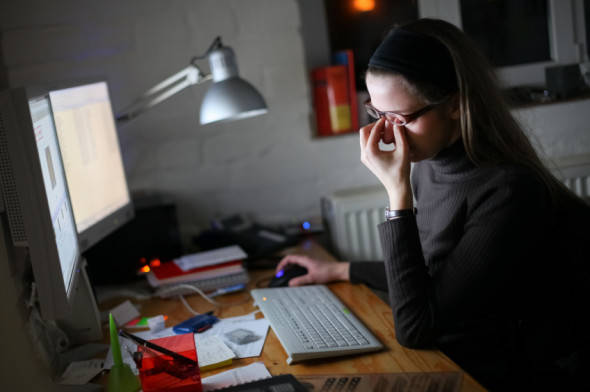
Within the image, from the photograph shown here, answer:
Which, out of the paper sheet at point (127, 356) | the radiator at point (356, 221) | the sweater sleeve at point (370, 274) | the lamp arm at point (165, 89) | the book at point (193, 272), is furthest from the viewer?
the radiator at point (356, 221)

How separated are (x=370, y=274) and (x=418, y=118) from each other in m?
0.46

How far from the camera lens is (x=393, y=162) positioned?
124 cm

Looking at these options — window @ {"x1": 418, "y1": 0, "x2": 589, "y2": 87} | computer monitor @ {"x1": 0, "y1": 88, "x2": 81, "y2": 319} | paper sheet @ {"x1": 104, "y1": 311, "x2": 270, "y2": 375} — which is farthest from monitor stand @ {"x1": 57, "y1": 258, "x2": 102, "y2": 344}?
window @ {"x1": 418, "y1": 0, "x2": 589, "y2": 87}

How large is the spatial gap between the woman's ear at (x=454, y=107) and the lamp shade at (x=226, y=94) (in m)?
0.67

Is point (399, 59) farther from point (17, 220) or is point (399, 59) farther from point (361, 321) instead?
point (17, 220)

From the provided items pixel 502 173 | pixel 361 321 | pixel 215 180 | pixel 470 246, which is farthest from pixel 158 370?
pixel 215 180

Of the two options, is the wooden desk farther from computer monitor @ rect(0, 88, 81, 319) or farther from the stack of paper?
Result: computer monitor @ rect(0, 88, 81, 319)

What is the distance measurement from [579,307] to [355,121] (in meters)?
1.20

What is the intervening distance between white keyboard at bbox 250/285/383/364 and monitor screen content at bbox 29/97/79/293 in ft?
1.40

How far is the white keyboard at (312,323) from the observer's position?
3.60ft

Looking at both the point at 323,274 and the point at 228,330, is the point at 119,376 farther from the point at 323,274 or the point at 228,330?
the point at 323,274

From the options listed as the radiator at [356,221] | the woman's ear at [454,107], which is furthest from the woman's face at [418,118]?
the radiator at [356,221]

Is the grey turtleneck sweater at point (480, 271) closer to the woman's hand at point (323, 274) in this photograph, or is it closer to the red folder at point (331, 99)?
the woman's hand at point (323, 274)

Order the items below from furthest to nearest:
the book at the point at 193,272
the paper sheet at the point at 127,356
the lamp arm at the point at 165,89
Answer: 1. the lamp arm at the point at 165,89
2. the book at the point at 193,272
3. the paper sheet at the point at 127,356
